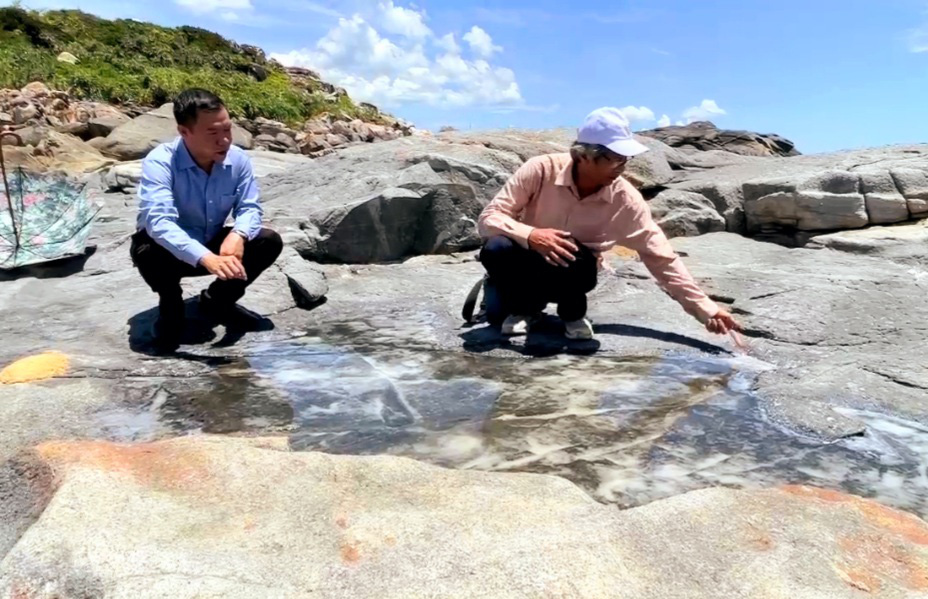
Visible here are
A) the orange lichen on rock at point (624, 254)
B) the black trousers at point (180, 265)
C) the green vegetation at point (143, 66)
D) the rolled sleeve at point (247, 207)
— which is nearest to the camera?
the black trousers at point (180, 265)

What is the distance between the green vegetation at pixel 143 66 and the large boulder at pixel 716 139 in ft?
43.8

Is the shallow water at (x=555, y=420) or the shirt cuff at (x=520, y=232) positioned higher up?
the shirt cuff at (x=520, y=232)

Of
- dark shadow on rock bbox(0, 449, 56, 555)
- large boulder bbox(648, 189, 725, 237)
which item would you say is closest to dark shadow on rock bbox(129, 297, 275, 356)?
dark shadow on rock bbox(0, 449, 56, 555)

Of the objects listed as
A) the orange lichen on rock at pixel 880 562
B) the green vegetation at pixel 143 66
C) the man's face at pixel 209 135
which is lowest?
the orange lichen on rock at pixel 880 562

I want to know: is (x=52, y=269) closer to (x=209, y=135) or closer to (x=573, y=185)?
(x=209, y=135)

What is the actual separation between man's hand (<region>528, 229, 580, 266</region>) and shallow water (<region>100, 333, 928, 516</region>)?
508 mm

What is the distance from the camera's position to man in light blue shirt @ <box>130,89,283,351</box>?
3.88m

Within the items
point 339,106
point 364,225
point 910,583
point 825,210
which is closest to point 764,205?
point 825,210

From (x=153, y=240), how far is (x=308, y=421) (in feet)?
4.90

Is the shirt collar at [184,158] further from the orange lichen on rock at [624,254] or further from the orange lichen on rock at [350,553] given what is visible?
the orange lichen on rock at [624,254]

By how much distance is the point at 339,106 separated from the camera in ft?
89.0

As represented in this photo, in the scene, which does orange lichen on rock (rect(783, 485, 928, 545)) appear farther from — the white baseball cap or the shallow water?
the white baseball cap

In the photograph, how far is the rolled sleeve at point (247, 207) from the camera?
4.20 m

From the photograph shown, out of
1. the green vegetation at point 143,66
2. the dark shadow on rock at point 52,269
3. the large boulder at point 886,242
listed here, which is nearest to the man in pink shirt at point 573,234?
the large boulder at point 886,242
